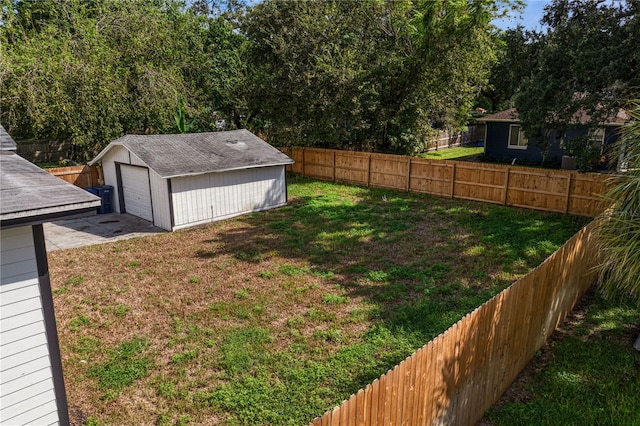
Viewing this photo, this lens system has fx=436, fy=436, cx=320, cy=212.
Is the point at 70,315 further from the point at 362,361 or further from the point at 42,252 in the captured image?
the point at 362,361

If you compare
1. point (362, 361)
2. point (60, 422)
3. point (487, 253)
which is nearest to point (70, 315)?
point (60, 422)

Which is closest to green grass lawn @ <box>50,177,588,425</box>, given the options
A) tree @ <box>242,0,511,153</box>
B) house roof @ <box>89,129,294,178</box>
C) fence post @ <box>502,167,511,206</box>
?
fence post @ <box>502,167,511,206</box>

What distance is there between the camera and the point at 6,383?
4.53 meters

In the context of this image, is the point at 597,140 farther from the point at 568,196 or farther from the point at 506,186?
the point at 506,186

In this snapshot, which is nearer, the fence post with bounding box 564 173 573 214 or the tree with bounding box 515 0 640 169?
the tree with bounding box 515 0 640 169

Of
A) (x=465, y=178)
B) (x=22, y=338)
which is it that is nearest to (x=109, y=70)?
(x=465, y=178)

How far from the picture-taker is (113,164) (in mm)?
16609

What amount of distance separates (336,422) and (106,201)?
52.4ft

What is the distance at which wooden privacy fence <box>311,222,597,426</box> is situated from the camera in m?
3.97

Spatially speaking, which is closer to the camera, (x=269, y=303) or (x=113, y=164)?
(x=269, y=303)

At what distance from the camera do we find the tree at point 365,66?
67.1 ft

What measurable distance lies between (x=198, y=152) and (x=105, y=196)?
418cm

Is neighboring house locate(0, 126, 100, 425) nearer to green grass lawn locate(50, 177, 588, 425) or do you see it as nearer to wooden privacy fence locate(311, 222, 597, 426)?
green grass lawn locate(50, 177, 588, 425)

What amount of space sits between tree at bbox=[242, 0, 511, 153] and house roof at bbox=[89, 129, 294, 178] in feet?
14.9
